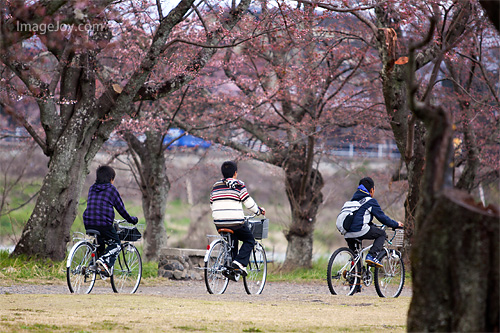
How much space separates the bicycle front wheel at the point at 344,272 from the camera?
8.05 metres

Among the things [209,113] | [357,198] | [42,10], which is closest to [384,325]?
[357,198]

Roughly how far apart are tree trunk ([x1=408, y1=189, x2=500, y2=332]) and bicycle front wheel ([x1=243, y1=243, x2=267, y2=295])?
17.5 ft

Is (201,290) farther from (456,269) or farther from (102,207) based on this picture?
(456,269)

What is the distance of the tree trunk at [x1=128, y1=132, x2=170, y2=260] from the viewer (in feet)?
50.9

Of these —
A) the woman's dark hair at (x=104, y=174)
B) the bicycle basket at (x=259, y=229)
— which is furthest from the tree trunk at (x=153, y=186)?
the woman's dark hair at (x=104, y=174)

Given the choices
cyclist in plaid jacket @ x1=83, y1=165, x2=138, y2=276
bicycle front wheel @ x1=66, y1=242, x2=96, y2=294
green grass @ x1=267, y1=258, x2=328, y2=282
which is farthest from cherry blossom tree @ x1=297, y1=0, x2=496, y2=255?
bicycle front wheel @ x1=66, y1=242, x2=96, y2=294

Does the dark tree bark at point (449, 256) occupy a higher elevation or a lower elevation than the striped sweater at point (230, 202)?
lower

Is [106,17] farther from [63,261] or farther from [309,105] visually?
[309,105]

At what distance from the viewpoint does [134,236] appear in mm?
8031

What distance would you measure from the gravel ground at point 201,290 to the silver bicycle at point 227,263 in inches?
7.1

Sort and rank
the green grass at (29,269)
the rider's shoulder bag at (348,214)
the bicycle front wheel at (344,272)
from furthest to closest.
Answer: the green grass at (29,269) → the bicycle front wheel at (344,272) → the rider's shoulder bag at (348,214)

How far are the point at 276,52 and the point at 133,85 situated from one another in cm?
600

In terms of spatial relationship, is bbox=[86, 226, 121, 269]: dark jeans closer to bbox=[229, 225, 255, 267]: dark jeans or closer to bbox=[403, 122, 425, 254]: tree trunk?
bbox=[229, 225, 255, 267]: dark jeans

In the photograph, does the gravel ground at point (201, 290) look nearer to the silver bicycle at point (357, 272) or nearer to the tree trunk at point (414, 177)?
the silver bicycle at point (357, 272)
